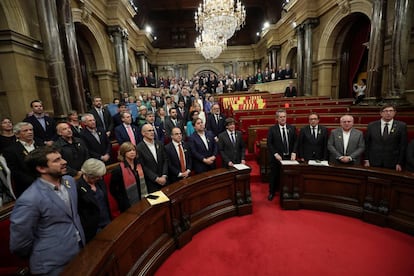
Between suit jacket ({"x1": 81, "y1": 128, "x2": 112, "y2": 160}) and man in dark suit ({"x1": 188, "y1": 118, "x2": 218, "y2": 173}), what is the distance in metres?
1.29

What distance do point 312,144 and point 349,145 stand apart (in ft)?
1.49

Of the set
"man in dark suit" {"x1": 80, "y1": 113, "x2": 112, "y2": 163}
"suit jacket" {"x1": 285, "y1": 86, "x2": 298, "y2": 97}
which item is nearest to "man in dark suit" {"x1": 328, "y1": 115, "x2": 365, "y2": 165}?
"man in dark suit" {"x1": 80, "y1": 113, "x2": 112, "y2": 163}

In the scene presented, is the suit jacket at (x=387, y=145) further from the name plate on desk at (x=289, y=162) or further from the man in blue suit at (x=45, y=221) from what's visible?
the man in blue suit at (x=45, y=221)

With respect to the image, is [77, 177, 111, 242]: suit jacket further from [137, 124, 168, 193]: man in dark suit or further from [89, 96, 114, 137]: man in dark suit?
[89, 96, 114, 137]: man in dark suit

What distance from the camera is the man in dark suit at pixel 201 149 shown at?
10.2 ft

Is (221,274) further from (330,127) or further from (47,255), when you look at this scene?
(330,127)

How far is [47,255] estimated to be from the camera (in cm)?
130

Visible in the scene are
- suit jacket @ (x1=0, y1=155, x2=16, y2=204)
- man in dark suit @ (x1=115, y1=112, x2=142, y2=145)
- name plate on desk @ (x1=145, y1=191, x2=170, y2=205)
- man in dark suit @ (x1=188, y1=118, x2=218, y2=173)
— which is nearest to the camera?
name plate on desk @ (x1=145, y1=191, x2=170, y2=205)

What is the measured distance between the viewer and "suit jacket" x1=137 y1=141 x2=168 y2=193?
8.32ft

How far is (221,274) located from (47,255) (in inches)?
54.2

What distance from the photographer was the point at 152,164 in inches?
102

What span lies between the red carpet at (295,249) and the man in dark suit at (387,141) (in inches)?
35.7

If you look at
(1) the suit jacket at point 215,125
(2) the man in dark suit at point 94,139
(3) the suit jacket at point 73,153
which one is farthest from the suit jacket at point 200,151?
(1) the suit jacket at point 215,125

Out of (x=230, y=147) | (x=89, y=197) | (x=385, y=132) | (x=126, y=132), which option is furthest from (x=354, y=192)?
(x=126, y=132)
